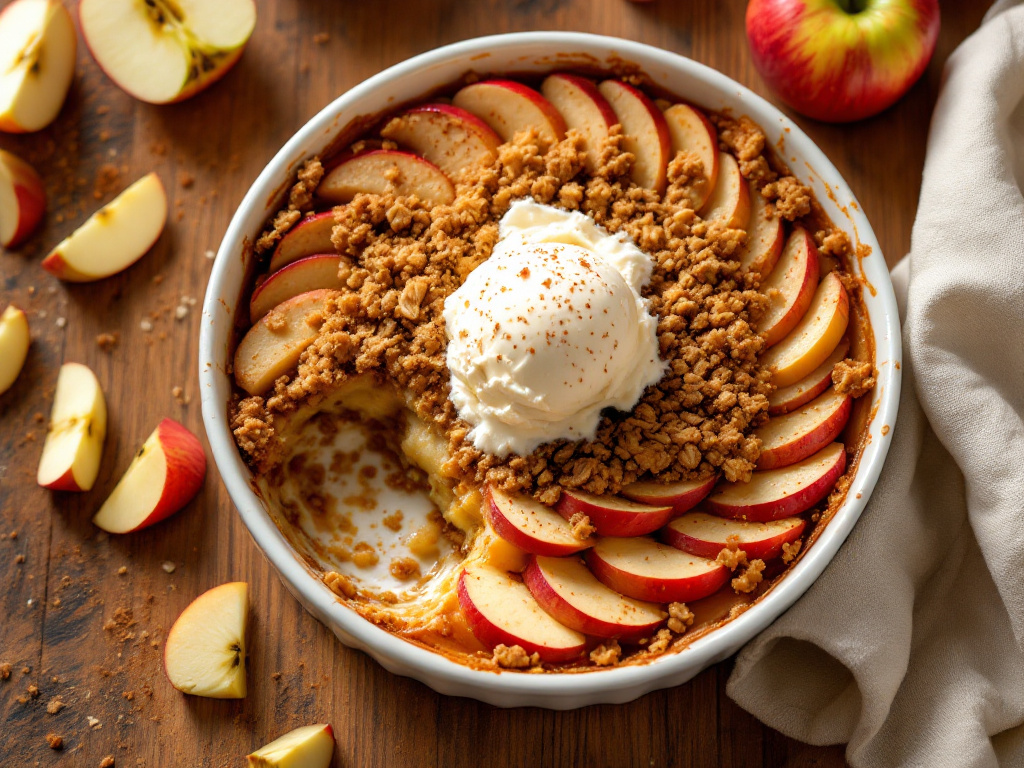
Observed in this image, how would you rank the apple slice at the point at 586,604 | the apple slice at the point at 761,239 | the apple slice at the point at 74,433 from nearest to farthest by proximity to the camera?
1. the apple slice at the point at 586,604
2. the apple slice at the point at 761,239
3. the apple slice at the point at 74,433

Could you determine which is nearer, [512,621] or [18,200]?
[512,621]

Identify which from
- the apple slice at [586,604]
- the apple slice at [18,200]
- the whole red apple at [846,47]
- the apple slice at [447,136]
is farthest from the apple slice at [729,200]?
the apple slice at [18,200]

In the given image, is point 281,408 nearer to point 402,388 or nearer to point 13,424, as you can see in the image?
point 402,388

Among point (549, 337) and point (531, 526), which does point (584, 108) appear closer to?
point (549, 337)

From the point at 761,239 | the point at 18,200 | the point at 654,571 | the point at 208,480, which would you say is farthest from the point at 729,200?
the point at 18,200

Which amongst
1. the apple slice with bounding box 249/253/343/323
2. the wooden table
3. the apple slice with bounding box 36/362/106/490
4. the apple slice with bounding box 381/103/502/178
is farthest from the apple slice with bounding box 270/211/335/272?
the apple slice with bounding box 36/362/106/490

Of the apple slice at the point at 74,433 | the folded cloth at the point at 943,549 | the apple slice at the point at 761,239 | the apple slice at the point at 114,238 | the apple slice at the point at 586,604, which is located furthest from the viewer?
the apple slice at the point at 114,238

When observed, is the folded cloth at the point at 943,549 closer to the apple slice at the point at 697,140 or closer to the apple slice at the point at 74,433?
the apple slice at the point at 697,140
